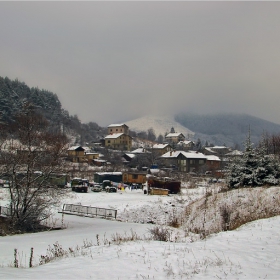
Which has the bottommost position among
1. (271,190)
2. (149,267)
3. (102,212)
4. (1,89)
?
(102,212)

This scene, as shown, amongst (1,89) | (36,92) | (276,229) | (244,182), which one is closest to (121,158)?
(1,89)

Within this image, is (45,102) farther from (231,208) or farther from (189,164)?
(231,208)

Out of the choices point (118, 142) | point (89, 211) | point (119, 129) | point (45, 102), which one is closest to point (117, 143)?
point (118, 142)

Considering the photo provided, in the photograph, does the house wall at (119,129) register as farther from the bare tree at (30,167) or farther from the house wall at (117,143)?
the bare tree at (30,167)

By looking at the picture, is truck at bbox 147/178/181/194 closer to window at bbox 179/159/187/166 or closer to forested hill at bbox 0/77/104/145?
window at bbox 179/159/187/166

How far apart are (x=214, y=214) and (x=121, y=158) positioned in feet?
269

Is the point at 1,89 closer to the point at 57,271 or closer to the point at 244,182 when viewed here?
the point at 244,182

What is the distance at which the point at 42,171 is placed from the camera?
2030 centimetres

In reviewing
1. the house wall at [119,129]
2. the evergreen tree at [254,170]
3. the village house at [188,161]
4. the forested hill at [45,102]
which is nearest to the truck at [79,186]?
the evergreen tree at [254,170]

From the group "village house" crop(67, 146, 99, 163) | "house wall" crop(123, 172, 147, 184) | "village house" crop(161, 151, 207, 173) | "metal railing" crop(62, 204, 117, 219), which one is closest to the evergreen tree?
"metal railing" crop(62, 204, 117, 219)

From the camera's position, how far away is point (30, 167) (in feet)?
65.8

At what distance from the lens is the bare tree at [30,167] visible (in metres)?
19.6

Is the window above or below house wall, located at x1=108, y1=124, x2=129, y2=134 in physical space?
below

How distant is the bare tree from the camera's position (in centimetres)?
1958
